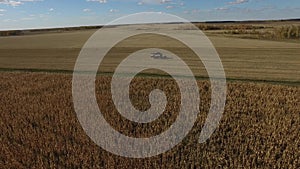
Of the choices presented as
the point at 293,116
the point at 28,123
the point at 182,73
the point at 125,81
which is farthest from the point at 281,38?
the point at 28,123

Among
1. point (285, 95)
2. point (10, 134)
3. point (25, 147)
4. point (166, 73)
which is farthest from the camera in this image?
point (166, 73)

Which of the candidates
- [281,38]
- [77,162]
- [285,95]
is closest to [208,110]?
[285,95]

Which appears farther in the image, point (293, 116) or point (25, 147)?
point (293, 116)

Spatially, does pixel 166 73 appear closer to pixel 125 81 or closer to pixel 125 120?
pixel 125 81

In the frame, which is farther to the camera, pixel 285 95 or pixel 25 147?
pixel 285 95

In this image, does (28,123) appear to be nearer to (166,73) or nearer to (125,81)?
(125,81)

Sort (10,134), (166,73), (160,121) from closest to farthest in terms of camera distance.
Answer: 1. (10,134)
2. (160,121)
3. (166,73)
